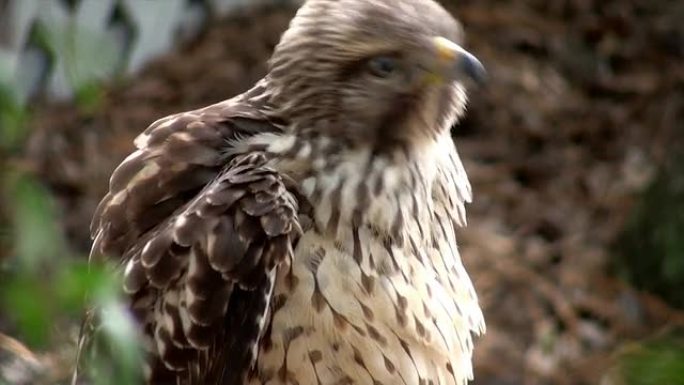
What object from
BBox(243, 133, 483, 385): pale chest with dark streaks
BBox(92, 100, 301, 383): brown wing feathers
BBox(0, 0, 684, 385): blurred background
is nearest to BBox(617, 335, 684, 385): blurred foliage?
BBox(243, 133, 483, 385): pale chest with dark streaks

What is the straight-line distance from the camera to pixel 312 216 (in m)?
2.47

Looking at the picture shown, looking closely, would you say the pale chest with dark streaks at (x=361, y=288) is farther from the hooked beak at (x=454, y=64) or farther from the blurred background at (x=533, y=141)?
the blurred background at (x=533, y=141)

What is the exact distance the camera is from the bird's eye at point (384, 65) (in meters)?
2.37

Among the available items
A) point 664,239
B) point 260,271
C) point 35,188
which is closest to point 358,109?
point 260,271

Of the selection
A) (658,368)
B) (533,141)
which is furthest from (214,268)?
(533,141)

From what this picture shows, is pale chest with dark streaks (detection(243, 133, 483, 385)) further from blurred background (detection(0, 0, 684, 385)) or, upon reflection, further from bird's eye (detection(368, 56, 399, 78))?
blurred background (detection(0, 0, 684, 385))

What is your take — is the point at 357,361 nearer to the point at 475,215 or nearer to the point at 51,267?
the point at 51,267

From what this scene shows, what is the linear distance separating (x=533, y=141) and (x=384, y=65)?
4.04 metres

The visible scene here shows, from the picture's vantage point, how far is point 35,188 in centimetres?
125

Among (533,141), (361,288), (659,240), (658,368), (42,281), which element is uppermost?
(42,281)

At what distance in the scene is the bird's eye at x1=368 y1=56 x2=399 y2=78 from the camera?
93.2 inches

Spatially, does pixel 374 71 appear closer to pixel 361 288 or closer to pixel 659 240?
pixel 361 288

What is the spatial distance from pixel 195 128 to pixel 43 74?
343 cm

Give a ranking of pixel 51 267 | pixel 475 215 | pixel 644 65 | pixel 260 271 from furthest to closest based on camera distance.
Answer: pixel 644 65
pixel 475 215
pixel 260 271
pixel 51 267
